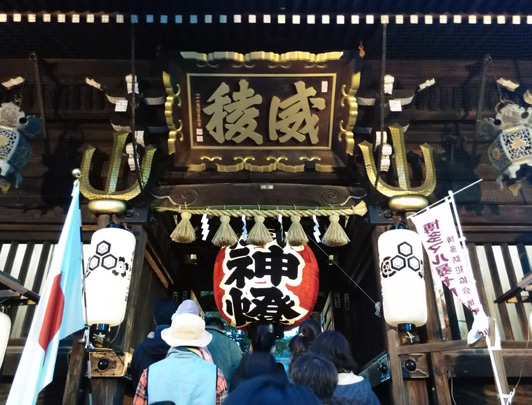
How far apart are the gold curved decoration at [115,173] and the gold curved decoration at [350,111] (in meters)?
2.60

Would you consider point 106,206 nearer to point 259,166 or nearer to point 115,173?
point 115,173

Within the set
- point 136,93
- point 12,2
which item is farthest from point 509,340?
point 12,2

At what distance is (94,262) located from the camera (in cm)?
498

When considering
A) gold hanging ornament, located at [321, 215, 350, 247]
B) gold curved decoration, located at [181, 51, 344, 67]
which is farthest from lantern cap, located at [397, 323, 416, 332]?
gold curved decoration, located at [181, 51, 344, 67]

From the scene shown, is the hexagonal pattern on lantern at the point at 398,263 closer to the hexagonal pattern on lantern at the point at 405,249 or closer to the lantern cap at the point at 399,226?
the hexagonal pattern on lantern at the point at 405,249

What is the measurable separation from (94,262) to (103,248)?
19 cm

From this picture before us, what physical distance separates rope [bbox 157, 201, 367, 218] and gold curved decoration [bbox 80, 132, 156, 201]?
20.3 inches

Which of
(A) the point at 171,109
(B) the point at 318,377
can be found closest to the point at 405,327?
(B) the point at 318,377

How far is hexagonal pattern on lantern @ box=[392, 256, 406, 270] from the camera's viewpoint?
4980mm

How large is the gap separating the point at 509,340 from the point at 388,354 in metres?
1.52

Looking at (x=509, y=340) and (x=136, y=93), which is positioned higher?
(x=136, y=93)

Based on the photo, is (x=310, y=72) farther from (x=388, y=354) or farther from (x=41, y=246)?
(x=41, y=246)

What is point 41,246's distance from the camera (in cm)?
607

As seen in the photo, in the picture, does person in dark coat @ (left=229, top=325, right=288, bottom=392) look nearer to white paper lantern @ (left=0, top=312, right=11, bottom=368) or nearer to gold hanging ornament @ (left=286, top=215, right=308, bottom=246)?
gold hanging ornament @ (left=286, top=215, right=308, bottom=246)
